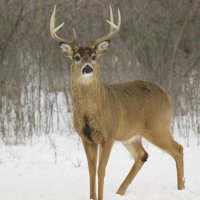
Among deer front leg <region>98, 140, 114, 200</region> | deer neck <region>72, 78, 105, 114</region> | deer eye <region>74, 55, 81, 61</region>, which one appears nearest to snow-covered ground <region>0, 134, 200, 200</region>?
deer front leg <region>98, 140, 114, 200</region>

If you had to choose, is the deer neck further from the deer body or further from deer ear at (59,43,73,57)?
deer ear at (59,43,73,57)

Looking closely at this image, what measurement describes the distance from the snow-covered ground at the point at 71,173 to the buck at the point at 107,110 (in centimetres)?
28

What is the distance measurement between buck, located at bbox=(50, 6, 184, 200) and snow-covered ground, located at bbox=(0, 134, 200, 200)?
0.28 metres

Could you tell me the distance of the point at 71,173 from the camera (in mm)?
8242

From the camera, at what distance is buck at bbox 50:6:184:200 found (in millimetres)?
6469

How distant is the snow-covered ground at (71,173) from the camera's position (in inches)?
277

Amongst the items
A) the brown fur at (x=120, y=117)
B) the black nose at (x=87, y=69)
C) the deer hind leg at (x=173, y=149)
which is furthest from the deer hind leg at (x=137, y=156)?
the black nose at (x=87, y=69)

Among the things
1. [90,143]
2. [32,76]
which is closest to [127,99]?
[90,143]

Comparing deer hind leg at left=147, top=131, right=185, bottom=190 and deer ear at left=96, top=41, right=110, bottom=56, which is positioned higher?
deer ear at left=96, top=41, right=110, bottom=56

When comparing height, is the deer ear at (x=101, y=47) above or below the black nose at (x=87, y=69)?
above

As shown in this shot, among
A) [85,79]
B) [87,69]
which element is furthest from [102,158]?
[87,69]

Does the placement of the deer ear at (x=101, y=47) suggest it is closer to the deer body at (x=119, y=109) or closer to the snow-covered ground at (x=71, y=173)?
the deer body at (x=119, y=109)

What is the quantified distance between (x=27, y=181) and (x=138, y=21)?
212 inches

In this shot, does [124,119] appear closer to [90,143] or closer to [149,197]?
[90,143]
